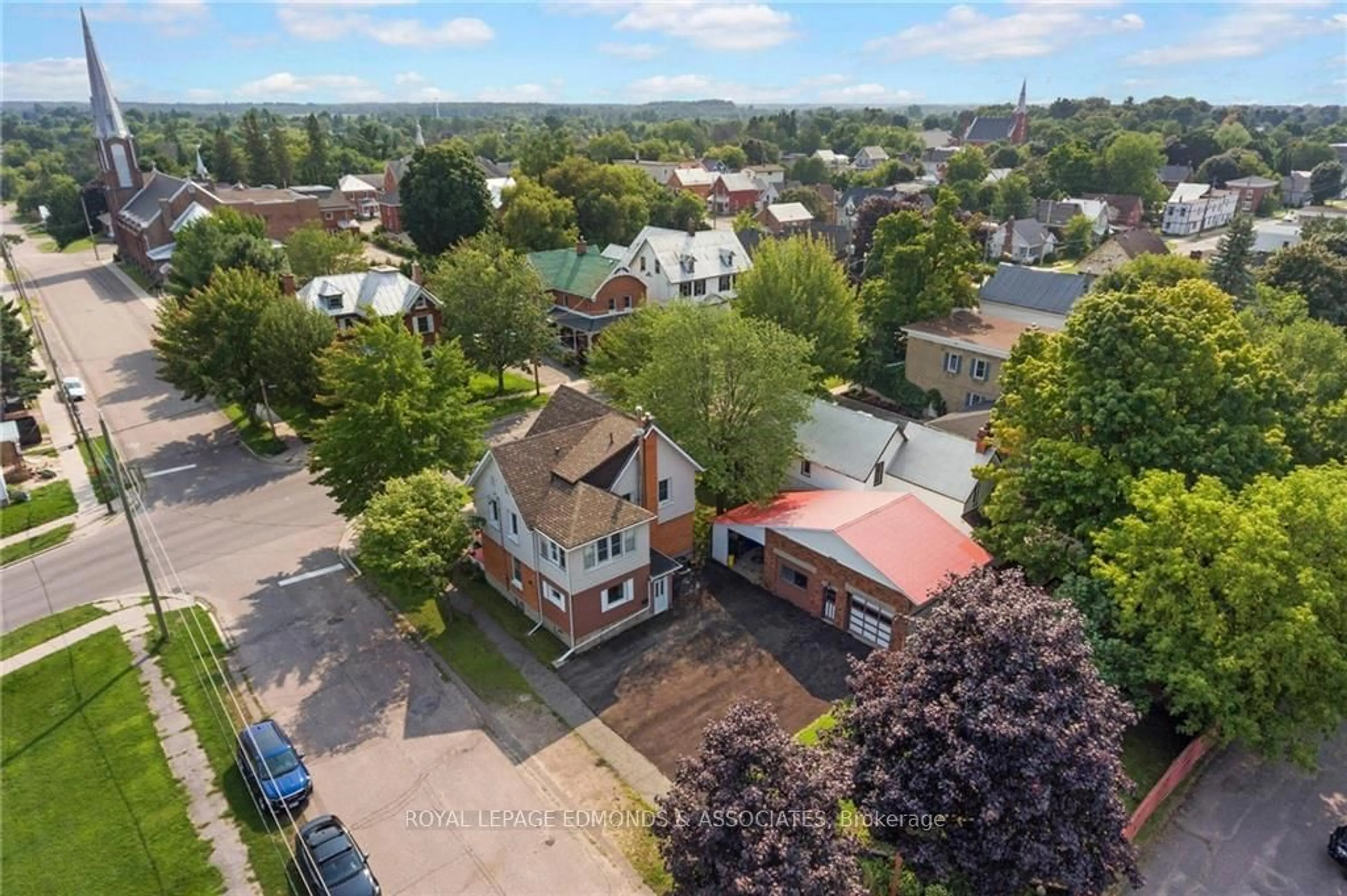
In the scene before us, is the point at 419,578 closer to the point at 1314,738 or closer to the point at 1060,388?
the point at 1060,388

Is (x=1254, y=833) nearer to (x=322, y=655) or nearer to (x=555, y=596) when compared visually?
(x=555, y=596)

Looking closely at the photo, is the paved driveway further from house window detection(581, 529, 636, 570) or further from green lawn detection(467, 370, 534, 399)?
green lawn detection(467, 370, 534, 399)

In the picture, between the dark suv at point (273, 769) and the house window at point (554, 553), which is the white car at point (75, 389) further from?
the house window at point (554, 553)

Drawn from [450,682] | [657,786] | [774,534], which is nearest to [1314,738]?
[774,534]

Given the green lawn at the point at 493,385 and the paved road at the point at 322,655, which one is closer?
the paved road at the point at 322,655

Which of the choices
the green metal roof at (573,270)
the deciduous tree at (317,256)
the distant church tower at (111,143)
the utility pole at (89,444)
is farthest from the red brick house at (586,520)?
the distant church tower at (111,143)

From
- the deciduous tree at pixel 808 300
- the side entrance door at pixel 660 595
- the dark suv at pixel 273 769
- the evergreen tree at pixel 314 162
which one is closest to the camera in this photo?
the dark suv at pixel 273 769

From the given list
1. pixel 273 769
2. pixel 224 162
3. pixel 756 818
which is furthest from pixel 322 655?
pixel 224 162
